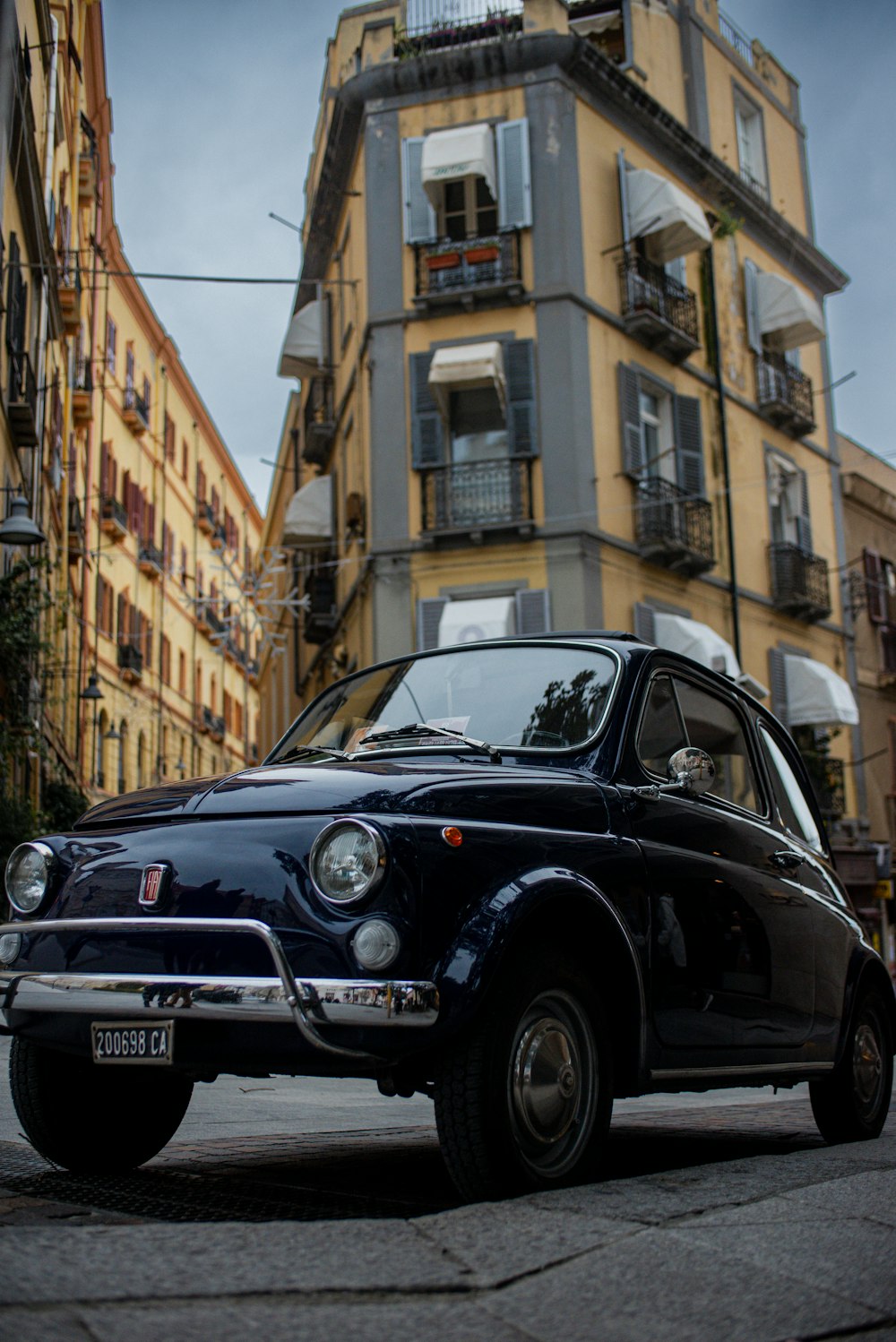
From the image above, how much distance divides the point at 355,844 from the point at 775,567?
84.1ft

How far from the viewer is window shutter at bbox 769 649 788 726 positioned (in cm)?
2764

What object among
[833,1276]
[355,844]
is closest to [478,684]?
[355,844]

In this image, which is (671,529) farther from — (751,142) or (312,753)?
(312,753)

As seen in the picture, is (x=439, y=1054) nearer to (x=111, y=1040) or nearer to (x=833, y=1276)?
(x=111, y=1040)

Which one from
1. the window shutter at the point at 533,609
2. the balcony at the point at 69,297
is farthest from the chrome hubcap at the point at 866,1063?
the balcony at the point at 69,297

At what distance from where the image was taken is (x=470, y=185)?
2561 cm

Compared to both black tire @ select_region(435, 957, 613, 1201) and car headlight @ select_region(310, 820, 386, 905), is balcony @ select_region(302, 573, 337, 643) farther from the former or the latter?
car headlight @ select_region(310, 820, 386, 905)

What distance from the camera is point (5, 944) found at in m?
4.36

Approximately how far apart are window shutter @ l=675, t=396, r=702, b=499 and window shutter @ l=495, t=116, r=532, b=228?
14.4 feet

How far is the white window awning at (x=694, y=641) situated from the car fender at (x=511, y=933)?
1967cm

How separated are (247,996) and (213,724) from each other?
1945 inches

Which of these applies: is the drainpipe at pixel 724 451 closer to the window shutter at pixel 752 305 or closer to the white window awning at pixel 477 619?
the window shutter at pixel 752 305

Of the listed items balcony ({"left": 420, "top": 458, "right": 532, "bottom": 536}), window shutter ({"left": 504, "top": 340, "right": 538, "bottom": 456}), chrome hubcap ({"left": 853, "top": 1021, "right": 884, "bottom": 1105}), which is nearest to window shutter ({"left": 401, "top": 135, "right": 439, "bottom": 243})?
window shutter ({"left": 504, "top": 340, "right": 538, "bottom": 456})

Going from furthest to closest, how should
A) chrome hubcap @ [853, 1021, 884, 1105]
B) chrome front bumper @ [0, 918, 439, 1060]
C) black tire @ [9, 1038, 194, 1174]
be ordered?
chrome hubcap @ [853, 1021, 884, 1105] → black tire @ [9, 1038, 194, 1174] → chrome front bumper @ [0, 918, 439, 1060]
